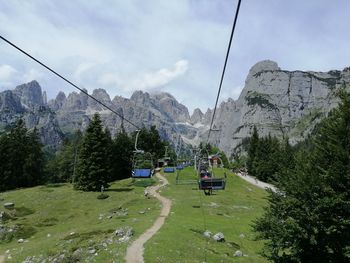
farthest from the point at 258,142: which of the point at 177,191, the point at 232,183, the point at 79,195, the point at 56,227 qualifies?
the point at 56,227

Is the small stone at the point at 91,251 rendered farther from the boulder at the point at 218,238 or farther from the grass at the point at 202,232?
the boulder at the point at 218,238

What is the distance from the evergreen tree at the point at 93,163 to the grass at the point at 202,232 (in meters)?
19.7

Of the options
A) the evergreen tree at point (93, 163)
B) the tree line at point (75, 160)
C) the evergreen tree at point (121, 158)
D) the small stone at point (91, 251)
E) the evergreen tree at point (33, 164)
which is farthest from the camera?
the evergreen tree at point (121, 158)

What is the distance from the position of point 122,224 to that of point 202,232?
9.11 m

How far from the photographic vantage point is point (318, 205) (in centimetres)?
2705

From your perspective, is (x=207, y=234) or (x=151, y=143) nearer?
(x=207, y=234)

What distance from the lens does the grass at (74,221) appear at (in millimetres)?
31331

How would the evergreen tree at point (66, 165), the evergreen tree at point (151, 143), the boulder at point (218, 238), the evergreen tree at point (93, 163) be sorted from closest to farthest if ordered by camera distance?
the boulder at point (218, 238), the evergreen tree at point (93, 163), the evergreen tree at point (66, 165), the evergreen tree at point (151, 143)

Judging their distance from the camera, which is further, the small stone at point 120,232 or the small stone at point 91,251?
the small stone at point 120,232

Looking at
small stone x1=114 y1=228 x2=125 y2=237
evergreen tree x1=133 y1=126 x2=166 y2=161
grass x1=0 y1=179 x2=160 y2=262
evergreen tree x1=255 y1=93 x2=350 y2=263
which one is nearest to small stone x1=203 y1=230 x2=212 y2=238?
grass x1=0 y1=179 x2=160 y2=262

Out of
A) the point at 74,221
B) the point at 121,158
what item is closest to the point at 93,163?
the point at 74,221

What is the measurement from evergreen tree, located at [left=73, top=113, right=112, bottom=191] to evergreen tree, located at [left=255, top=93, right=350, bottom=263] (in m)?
52.7

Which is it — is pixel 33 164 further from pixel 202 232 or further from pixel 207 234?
pixel 207 234

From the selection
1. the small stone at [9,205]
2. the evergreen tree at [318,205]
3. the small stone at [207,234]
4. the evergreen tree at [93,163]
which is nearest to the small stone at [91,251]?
the small stone at [207,234]
